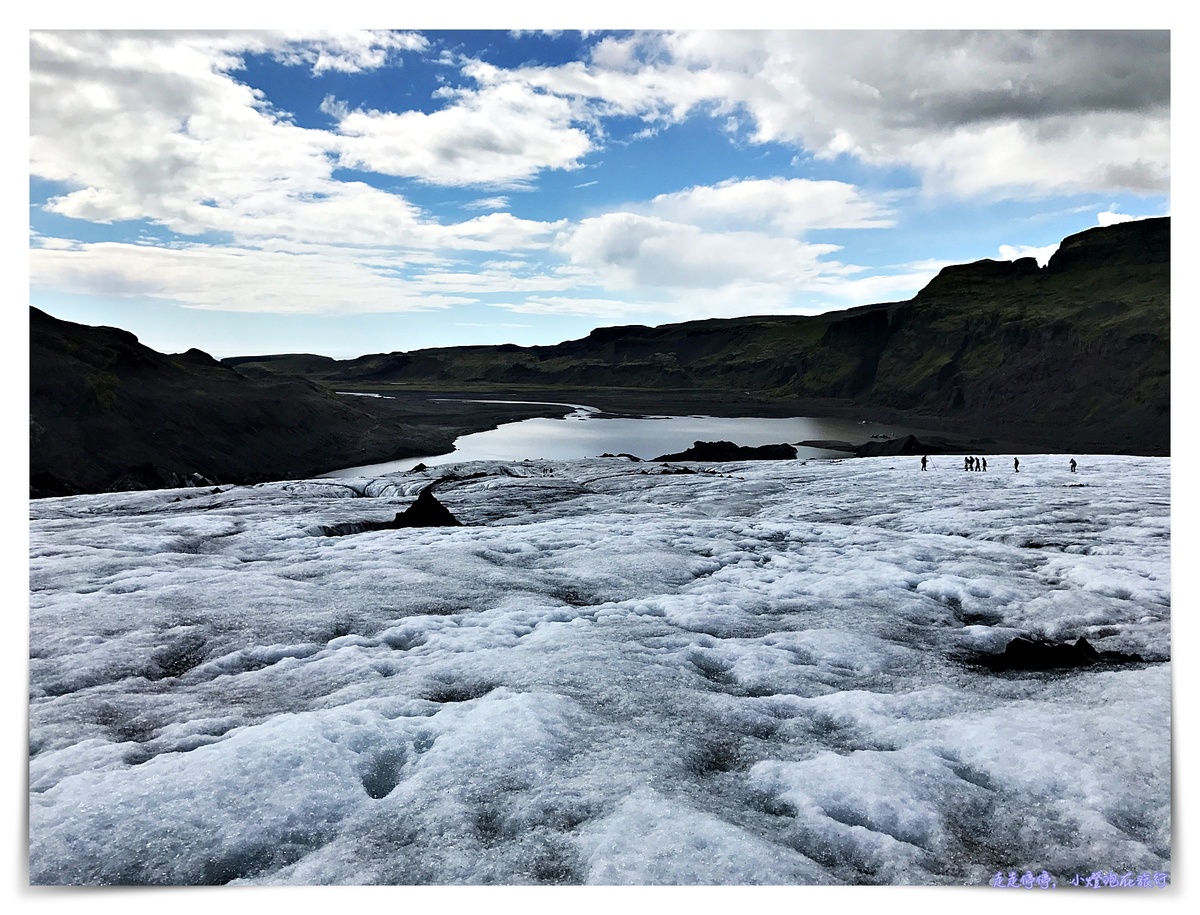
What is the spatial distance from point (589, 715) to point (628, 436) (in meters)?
52.7

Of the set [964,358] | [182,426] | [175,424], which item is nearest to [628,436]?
[182,426]

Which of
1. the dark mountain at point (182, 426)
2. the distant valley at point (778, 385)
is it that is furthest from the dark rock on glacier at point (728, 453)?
the dark mountain at point (182, 426)

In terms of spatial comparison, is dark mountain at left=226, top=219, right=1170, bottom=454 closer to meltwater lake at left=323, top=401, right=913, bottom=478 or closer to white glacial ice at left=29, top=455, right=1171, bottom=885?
white glacial ice at left=29, top=455, right=1171, bottom=885

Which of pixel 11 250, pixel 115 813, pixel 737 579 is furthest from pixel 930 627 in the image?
pixel 11 250

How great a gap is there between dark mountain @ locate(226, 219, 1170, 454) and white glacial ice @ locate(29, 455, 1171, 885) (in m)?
4.17

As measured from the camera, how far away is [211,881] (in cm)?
368

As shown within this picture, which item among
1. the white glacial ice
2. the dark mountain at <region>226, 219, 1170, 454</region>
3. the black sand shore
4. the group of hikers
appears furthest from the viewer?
the black sand shore

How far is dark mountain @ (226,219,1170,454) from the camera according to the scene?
38.4m

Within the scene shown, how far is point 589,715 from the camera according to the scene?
15.4ft

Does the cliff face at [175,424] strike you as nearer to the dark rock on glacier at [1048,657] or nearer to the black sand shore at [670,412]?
the black sand shore at [670,412]

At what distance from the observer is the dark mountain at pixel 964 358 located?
38.4 m

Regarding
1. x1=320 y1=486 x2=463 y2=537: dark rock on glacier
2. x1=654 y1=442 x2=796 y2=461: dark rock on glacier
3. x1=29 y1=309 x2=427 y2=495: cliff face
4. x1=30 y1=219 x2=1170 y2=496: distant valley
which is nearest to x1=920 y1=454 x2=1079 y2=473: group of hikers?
x1=30 y1=219 x2=1170 y2=496: distant valley

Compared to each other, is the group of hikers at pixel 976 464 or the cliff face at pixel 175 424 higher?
the cliff face at pixel 175 424

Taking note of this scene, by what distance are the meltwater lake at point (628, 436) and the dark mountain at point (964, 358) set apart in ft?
26.9
